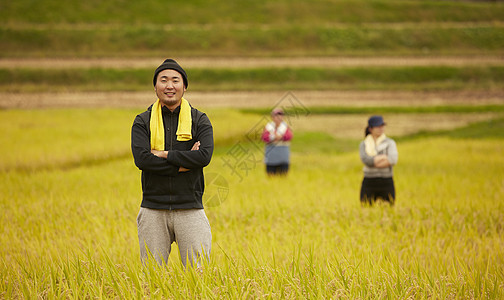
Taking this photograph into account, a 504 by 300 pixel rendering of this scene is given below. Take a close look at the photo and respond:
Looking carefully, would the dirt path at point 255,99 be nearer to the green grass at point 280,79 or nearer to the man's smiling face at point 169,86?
the green grass at point 280,79

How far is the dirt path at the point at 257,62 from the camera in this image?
34.7 metres

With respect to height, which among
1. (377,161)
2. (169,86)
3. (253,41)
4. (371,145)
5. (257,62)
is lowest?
(377,161)

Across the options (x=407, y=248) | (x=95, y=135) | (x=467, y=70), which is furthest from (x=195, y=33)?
(x=407, y=248)

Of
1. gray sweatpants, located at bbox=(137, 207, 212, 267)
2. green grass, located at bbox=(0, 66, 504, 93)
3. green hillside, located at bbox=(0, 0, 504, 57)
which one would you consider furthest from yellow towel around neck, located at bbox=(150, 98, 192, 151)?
green hillside, located at bbox=(0, 0, 504, 57)

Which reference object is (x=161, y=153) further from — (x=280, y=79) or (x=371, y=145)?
(x=280, y=79)

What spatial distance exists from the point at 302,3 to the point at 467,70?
21.3 m

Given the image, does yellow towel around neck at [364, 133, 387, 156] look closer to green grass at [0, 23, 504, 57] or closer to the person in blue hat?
the person in blue hat

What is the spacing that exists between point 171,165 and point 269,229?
2.64 m

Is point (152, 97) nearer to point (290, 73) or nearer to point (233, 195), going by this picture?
point (290, 73)

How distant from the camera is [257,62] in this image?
3709 cm

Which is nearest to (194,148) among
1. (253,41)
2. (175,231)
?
(175,231)

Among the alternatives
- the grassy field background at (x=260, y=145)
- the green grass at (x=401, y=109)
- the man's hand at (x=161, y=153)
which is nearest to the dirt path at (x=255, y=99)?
→ the grassy field background at (x=260, y=145)

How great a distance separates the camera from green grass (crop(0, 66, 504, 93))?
A: 3200 cm

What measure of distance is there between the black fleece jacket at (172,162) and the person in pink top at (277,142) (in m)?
4.94
